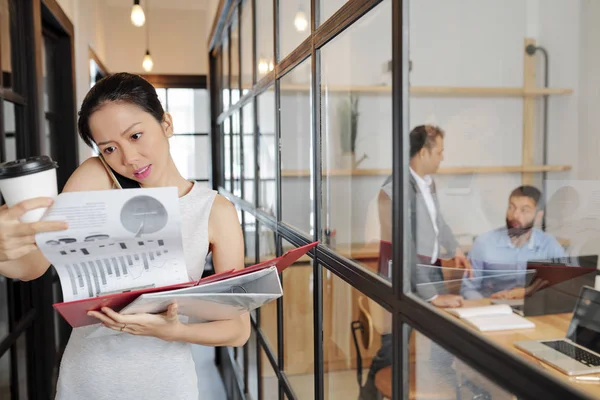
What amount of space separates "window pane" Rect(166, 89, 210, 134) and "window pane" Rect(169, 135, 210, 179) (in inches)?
3.9

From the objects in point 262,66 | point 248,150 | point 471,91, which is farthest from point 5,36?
point 471,91

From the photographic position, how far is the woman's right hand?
Answer: 81 centimetres

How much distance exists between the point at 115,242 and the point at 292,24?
0.92 m

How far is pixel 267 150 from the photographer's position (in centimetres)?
202

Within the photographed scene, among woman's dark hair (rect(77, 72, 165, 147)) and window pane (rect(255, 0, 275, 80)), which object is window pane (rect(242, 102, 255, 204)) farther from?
woman's dark hair (rect(77, 72, 165, 147))

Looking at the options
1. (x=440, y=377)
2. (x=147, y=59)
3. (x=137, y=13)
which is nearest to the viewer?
(x=440, y=377)

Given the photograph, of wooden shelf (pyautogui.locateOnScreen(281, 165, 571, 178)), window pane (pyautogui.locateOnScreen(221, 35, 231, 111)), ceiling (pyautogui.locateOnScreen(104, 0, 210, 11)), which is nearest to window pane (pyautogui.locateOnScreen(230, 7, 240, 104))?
window pane (pyautogui.locateOnScreen(221, 35, 231, 111))

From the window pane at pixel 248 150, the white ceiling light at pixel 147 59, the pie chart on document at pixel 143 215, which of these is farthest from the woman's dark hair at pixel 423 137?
the white ceiling light at pixel 147 59

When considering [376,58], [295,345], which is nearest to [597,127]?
[376,58]

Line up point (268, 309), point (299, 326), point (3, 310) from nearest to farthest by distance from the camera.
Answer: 1. point (299, 326)
2. point (3, 310)
3. point (268, 309)

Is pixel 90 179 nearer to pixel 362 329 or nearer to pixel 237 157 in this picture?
pixel 362 329

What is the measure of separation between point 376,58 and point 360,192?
0.83 ft

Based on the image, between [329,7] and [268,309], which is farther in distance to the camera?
[268,309]

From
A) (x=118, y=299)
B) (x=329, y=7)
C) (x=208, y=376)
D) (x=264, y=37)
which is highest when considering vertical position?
(x=264, y=37)
